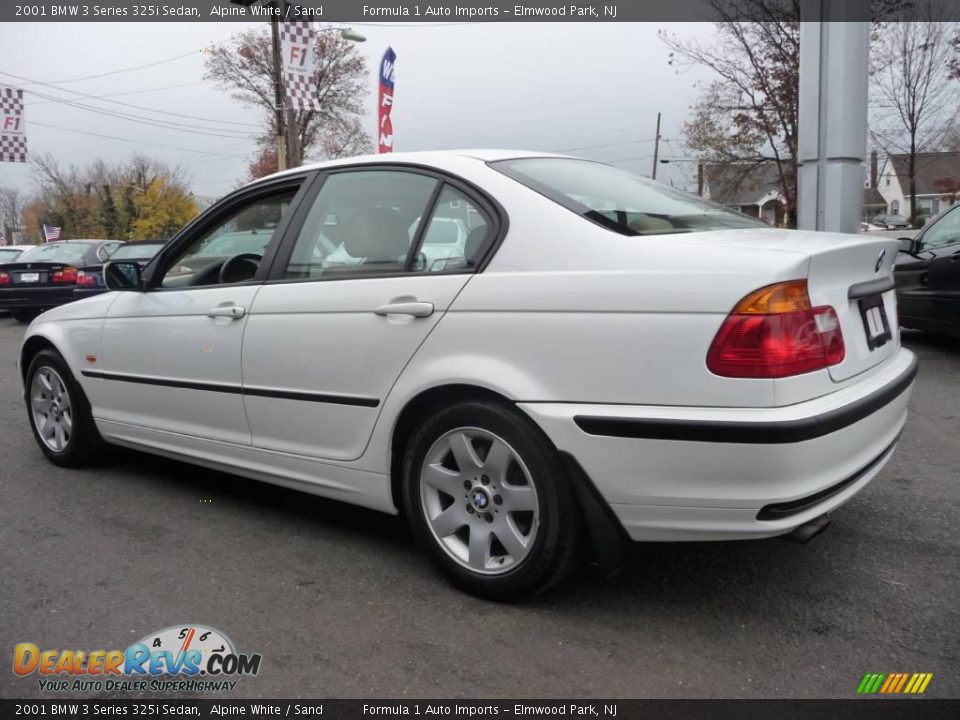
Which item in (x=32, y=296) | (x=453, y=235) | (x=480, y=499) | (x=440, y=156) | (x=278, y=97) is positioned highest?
(x=278, y=97)

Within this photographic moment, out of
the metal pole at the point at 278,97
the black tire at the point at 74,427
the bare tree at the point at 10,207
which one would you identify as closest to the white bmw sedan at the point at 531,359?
the black tire at the point at 74,427

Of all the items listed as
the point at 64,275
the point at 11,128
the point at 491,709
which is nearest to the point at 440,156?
the point at 491,709

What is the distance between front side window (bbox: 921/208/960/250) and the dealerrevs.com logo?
660 cm

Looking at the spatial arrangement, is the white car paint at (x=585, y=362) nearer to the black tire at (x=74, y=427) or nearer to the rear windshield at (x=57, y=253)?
the black tire at (x=74, y=427)

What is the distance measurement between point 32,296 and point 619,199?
12.7 metres

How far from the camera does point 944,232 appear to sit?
6.93 m

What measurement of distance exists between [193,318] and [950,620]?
10.2 ft

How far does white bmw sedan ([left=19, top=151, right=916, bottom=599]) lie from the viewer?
7.43 ft

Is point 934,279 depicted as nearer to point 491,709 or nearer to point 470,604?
point 470,604

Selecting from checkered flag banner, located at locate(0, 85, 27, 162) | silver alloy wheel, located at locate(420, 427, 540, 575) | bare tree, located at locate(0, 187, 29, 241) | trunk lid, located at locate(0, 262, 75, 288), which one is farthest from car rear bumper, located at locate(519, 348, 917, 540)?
bare tree, located at locate(0, 187, 29, 241)

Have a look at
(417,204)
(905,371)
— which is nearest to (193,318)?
(417,204)

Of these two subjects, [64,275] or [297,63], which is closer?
[64,275]

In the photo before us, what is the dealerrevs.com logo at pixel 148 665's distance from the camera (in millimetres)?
2328

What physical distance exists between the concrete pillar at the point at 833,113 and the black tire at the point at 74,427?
618 cm
